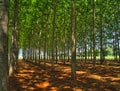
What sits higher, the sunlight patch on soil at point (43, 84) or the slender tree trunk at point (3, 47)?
the slender tree trunk at point (3, 47)

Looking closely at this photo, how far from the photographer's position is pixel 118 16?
39531mm

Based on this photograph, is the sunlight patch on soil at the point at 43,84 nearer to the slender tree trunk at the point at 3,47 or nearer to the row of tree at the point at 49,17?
the row of tree at the point at 49,17

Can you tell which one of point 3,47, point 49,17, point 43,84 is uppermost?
point 49,17

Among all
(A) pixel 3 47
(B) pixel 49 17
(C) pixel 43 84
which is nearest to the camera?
(A) pixel 3 47

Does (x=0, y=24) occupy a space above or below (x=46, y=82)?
above

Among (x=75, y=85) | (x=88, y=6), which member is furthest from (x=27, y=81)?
(x=88, y=6)

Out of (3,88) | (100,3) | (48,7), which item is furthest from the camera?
(100,3)

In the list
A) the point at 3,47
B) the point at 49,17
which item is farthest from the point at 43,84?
the point at 49,17

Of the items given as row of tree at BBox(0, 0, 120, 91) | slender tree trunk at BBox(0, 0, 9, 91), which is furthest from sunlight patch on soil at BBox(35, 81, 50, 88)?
slender tree trunk at BBox(0, 0, 9, 91)

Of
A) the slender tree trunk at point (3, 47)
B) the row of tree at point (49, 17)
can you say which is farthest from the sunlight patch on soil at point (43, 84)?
the slender tree trunk at point (3, 47)

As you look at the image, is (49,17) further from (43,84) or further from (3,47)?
(3,47)

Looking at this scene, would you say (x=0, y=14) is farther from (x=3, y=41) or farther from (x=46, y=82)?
(x=46, y=82)

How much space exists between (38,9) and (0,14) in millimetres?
25818

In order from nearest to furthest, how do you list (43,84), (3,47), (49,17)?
(3,47)
(43,84)
(49,17)
